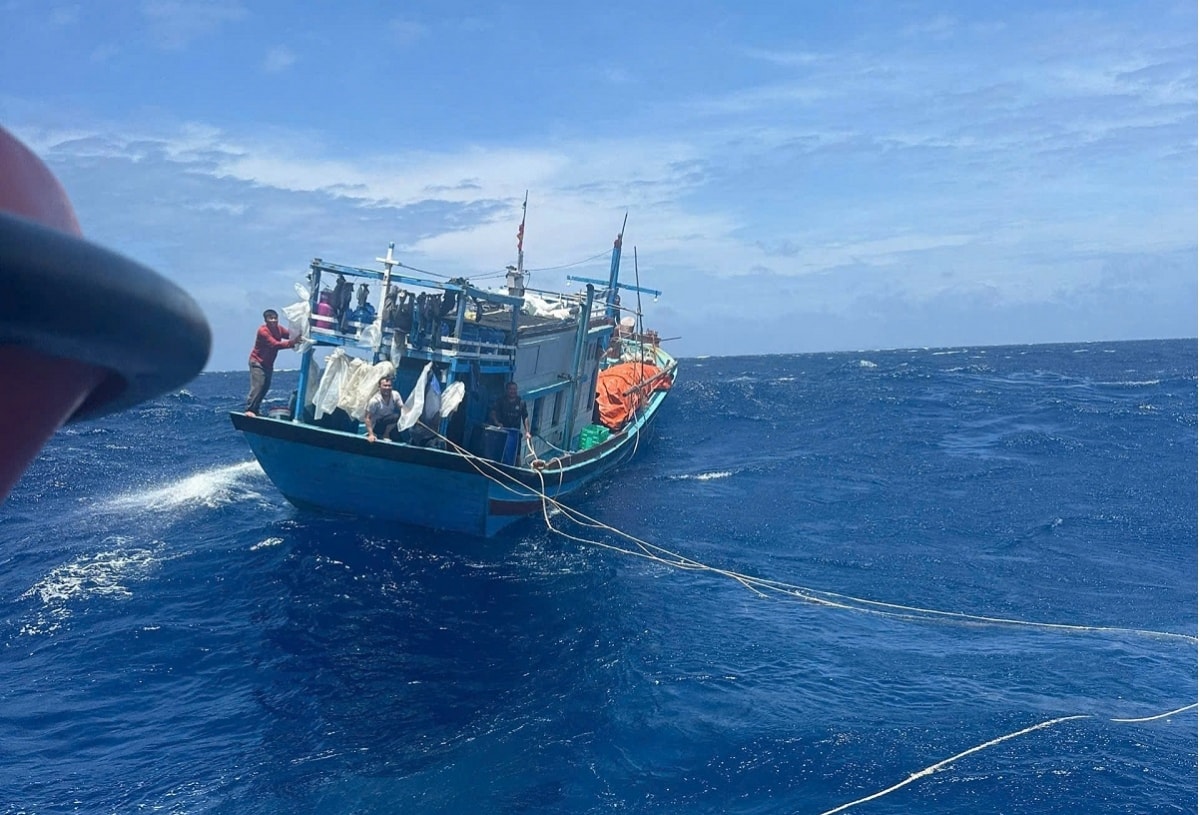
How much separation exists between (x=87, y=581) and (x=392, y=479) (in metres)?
4.56

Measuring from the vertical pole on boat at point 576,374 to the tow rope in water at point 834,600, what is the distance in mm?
2327

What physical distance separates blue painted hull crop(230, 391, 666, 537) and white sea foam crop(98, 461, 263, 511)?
9.38 ft

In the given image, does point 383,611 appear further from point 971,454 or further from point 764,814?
point 971,454

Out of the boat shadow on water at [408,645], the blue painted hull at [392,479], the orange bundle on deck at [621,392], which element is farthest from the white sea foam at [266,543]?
the orange bundle on deck at [621,392]

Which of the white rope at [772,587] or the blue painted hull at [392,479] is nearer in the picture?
the white rope at [772,587]

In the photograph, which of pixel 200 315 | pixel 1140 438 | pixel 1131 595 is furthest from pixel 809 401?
pixel 200 315

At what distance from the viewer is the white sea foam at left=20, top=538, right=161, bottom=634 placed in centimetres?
1091

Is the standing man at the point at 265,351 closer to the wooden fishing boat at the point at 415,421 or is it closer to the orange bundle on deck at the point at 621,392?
the wooden fishing boat at the point at 415,421

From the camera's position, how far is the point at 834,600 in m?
11.8

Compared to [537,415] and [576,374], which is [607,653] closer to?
[537,415]

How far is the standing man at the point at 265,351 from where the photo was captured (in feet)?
46.5

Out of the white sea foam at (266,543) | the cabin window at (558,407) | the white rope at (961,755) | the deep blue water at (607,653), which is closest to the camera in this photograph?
the white rope at (961,755)

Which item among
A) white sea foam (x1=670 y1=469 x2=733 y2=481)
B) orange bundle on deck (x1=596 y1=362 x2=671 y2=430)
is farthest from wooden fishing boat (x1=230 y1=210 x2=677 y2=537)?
orange bundle on deck (x1=596 y1=362 x2=671 y2=430)

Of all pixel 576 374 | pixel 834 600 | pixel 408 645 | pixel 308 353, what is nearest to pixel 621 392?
pixel 576 374
